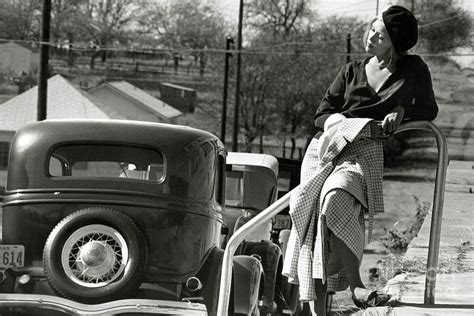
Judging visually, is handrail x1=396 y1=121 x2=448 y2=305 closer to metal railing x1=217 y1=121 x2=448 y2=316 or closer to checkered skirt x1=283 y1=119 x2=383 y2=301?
metal railing x1=217 y1=121 x2=448 y2=316

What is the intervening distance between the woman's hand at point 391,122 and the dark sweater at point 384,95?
0.10m

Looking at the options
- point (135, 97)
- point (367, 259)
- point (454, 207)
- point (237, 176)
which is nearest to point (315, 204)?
point (237, 176)

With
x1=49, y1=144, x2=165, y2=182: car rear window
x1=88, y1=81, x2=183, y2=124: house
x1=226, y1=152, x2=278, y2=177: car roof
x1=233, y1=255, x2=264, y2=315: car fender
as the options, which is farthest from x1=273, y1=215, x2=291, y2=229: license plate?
x1=88, y1=81, x2=183, y2=124: house

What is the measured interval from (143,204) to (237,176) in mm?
3666

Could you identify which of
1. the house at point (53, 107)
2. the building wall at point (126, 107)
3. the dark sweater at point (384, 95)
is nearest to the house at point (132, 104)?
the building wall at point (126, 107)

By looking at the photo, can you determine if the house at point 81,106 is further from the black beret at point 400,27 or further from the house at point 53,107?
the black beret at point 400,27

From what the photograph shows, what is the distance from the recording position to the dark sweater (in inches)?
211

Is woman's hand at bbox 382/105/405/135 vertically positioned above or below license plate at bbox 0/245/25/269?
above

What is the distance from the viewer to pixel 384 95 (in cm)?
537

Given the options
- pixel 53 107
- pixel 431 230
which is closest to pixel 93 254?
pixel 431 230

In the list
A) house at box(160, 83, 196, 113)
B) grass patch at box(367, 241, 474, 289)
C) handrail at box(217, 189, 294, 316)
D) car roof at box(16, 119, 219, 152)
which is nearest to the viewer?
handrail at box(217, 189, 294, 316)

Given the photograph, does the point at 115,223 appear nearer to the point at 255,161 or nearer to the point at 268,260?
the point at 268,260

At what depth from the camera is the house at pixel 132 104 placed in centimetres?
7250

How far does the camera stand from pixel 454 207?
12.4 m
